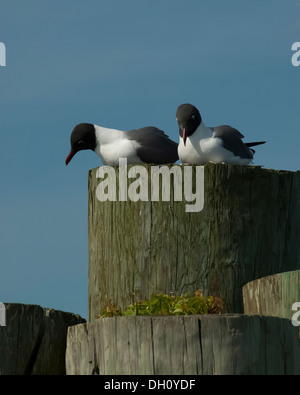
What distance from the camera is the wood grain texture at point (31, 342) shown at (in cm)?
720

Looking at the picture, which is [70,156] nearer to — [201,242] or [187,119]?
[187,119]

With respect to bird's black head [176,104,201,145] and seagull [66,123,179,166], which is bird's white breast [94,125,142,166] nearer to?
seagull [66,123,179,166]

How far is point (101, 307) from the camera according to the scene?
821 centimetres

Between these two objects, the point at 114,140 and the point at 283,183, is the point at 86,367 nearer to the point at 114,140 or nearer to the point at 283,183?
the point at 283,183

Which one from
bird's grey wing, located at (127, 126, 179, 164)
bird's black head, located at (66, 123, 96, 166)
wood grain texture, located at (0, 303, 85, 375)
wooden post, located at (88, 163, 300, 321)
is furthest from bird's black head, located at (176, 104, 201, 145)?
wood grain texture, located at (0, 303, 85, 375)

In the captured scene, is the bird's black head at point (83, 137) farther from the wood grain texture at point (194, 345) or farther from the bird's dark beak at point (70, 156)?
the wood grain texture at point (194, 345)

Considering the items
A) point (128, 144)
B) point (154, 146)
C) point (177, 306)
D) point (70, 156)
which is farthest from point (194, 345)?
point (70, 156)

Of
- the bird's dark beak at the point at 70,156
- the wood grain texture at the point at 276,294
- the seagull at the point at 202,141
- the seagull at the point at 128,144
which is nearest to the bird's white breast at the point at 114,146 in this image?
the seagull at the point at 128,144

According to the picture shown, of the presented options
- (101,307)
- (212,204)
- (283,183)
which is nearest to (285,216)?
(283,183)

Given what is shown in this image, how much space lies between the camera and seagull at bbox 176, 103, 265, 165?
938 centimetres

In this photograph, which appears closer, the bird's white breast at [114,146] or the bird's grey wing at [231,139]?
the bird's grey wing at [231,139]

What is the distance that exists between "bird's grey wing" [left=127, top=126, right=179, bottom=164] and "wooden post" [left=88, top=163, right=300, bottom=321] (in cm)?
200

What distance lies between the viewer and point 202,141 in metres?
9.47
